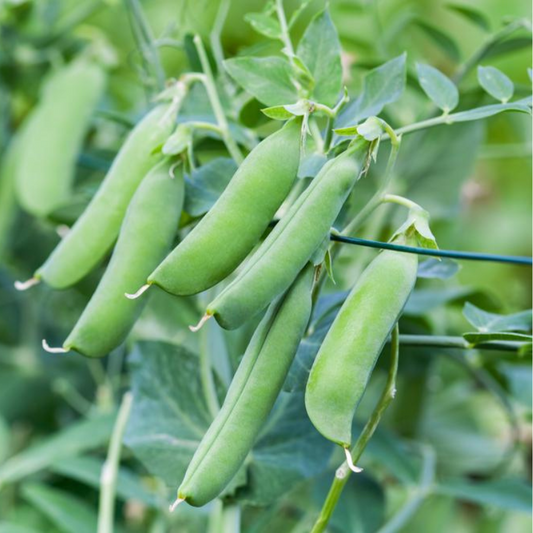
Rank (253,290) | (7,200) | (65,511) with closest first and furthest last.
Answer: (253,290), (65,511), (7,200)

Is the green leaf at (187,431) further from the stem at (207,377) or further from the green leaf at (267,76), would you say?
the green leaf at (267,76)

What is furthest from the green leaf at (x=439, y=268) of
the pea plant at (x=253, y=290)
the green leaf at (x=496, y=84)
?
the green leaf at (x=496, y=84)

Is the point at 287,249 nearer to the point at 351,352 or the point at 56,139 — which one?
the point at 351,352

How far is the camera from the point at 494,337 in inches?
18.5

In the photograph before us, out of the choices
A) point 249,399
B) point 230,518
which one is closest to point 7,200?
point 230,518

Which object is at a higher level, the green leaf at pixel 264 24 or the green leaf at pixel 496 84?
the green leaf at pixel 264 24

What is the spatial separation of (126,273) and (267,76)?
0.48 feet

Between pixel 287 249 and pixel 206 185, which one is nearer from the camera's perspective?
pixel 287 249

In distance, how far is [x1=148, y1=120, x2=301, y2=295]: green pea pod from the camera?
1.33 ft

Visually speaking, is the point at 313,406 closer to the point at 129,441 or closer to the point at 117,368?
the point at 129,441

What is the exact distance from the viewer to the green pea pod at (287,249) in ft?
1.27

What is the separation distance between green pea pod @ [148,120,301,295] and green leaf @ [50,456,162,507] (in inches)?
14.6

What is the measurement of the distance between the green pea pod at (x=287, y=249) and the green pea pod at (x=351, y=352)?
0.03 metres

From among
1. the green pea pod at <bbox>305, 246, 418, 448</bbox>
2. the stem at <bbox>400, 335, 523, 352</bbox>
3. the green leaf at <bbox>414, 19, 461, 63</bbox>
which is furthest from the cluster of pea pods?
the green leaf at <bbox>414, 19, 461, 63</bbox>
